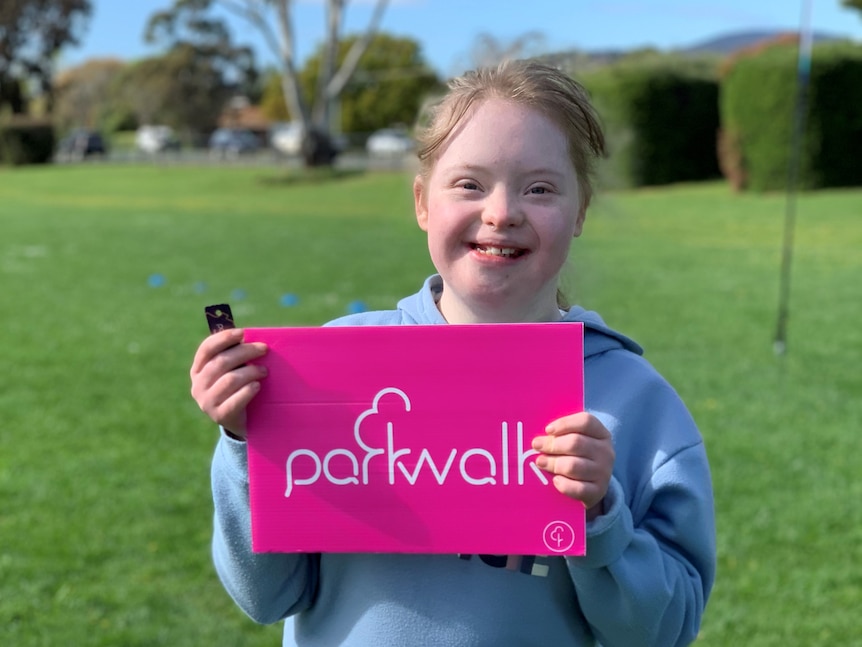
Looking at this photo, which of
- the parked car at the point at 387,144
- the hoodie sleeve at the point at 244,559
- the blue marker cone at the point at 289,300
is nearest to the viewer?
the hoodie sleeve at the point at 244,559

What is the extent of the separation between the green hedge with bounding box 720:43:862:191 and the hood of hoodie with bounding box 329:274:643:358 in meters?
20.4

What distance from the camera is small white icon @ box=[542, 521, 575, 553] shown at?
147 centimetres

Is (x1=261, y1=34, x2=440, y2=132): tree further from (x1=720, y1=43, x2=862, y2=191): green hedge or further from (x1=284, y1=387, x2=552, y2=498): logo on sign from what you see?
(x1=284, y1=387, x2=552, y2=498): logo on sign

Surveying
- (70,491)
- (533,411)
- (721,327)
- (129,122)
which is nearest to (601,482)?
(533,411)

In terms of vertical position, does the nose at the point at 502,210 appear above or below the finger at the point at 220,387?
above

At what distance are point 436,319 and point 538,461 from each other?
0.36m

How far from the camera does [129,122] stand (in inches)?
3450

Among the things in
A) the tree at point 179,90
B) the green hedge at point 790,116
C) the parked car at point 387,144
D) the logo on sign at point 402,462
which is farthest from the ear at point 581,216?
the tree at point 179,90

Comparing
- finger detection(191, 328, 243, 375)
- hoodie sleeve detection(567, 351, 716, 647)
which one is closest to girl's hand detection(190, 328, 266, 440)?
finger detection(191, 328, 243, 375)

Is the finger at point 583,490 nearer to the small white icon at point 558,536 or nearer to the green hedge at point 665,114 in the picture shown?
the small white icon at point 558,536

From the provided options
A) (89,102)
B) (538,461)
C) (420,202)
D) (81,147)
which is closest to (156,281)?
(420,202)

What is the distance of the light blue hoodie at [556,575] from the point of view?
1.54 metres

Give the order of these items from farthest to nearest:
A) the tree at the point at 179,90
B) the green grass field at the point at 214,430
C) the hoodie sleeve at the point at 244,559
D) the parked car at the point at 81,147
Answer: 1. the tree at the point at 179,90
2. the parked car at the point at 81,147
3. the green grass field at the point at 214,430
4. the hoodie sleeve at the point at 244,559

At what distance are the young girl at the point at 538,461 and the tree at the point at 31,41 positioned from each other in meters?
66.0
